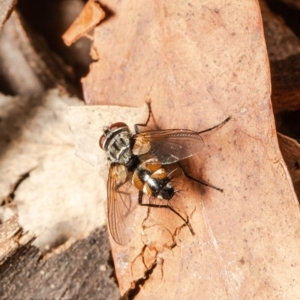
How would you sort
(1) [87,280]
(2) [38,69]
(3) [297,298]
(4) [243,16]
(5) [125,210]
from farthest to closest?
(2) [38,69], (1) [87,280], (5) [125,210], (4) [243,16], (3) [297,298]

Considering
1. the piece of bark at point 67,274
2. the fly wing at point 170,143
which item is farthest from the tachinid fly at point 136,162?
the piece of bark at point 67,274

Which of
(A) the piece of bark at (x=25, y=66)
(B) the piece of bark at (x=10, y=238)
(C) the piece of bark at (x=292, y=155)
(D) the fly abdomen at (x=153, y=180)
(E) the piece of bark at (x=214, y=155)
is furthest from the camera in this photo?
(A) the piece of bark at (x=25, y=66)

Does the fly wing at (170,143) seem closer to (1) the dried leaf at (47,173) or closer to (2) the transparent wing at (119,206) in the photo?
(2) the transparent wing at (119,206)

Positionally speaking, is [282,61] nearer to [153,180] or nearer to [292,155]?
[292,155]

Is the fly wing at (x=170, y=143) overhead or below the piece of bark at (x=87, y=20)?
below

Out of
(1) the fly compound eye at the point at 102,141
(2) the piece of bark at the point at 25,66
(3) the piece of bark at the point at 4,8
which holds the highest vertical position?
(3) the piece of bark at the point at 4,8

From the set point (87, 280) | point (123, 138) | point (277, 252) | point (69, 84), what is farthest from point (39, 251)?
point (277, 252)

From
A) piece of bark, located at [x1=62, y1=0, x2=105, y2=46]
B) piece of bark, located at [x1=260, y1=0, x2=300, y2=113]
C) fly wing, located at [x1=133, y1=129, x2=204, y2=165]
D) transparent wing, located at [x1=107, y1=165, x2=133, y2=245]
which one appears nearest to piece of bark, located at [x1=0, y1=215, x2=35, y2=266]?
transparent wing, located at [x1=107, y1=165, x2=133, y2=245]

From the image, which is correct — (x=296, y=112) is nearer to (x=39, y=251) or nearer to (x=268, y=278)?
(x=268, y=278)
